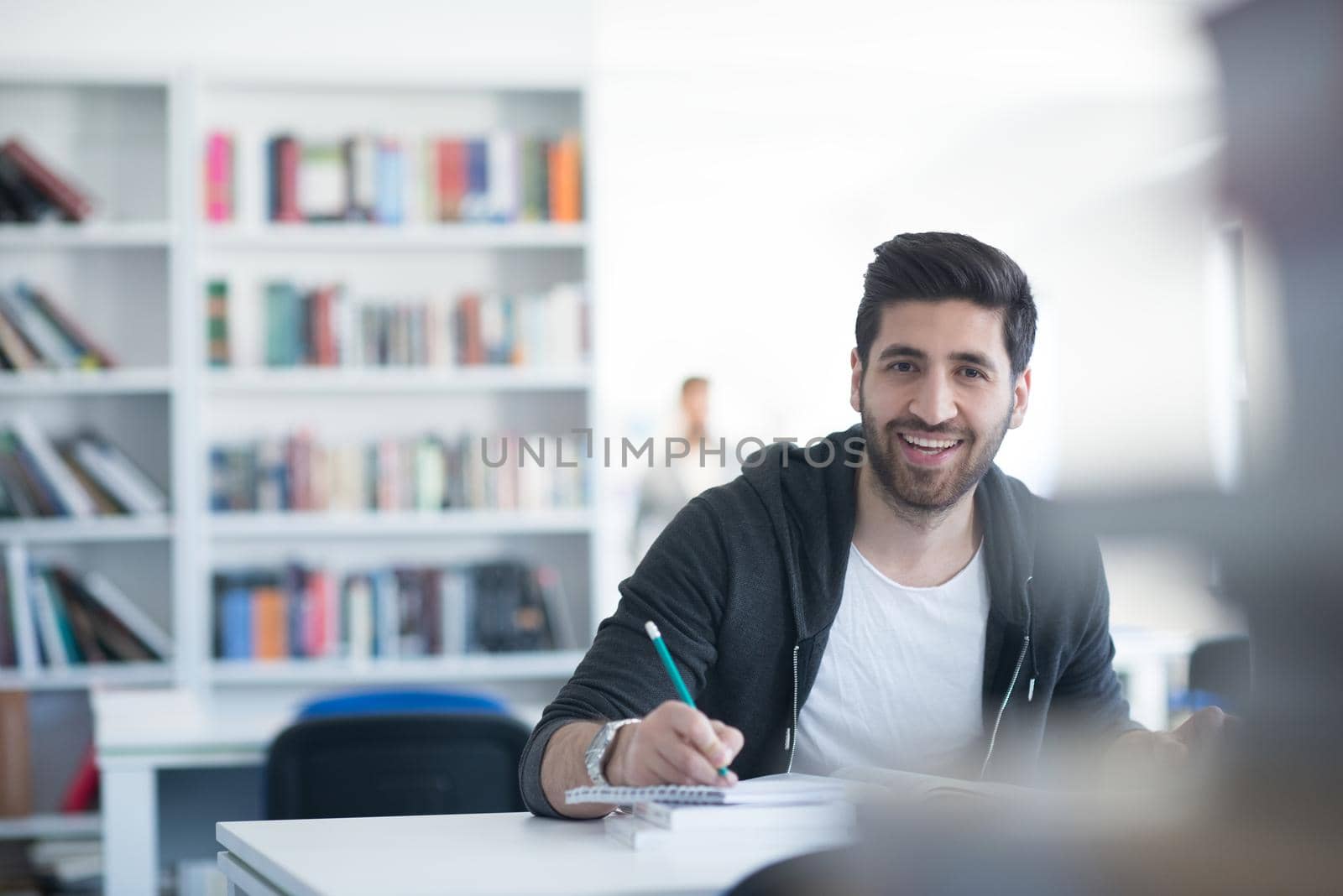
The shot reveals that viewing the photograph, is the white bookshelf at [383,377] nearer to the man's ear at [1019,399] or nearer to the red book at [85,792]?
the red book at [85,792]

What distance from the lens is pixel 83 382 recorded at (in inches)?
141

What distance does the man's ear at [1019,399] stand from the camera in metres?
1.51

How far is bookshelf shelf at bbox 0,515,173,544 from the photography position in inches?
139

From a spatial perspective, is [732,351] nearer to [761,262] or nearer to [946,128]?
[761,262]

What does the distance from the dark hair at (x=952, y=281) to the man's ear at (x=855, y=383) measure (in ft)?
0.17

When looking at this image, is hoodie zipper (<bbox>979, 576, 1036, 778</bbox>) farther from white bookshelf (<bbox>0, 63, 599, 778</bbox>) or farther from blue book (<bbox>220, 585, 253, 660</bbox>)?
blue book (<bbox>220, 585, 253, 660</bbox>)

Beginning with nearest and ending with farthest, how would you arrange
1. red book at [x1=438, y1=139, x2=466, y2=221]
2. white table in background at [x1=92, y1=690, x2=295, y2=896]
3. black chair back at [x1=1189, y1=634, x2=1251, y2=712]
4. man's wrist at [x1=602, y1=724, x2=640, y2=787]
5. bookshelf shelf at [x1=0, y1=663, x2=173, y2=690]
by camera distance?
1. black chair back at [x1=1189, y1=634, x2=1251, y2=712]
2. man's wrist at [x1=602, y1=724, x2=640, y2=787]
3. white table in background at [x1=92, y1=690, x2=295, y2=896]
4. bookshelf shelf at [x1=0, y1=663, x2=173, y2=690]
5. red book at [x1=438, y1=139, x2=466, y2=221]

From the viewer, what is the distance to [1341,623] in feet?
0.78

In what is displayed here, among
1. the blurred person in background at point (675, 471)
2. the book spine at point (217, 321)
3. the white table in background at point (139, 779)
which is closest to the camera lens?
the white table in background at point (139, 779)

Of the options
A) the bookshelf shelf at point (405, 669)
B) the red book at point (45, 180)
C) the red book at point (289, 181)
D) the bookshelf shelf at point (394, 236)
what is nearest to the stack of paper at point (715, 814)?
the bookshelf shelf at point (405, 669)

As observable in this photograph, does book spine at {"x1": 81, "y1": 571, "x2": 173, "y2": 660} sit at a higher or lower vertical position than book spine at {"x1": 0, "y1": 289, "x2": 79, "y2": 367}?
lower

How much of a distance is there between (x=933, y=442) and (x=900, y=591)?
166 mm

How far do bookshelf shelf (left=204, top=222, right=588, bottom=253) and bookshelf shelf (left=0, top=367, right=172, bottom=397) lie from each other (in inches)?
15.6

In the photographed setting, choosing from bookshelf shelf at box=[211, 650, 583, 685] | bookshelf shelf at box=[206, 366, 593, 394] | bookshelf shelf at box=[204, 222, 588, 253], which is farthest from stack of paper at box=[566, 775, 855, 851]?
bookshelf shelf at box=[204, 222, 588, 253]
